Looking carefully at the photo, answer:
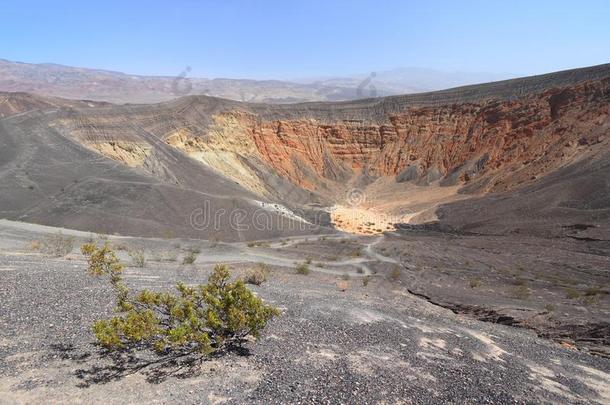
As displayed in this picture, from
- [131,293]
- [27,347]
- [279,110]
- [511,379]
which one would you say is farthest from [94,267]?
[279,110]

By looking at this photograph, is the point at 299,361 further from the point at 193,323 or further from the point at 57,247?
the point at 57,247

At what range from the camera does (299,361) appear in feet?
28.6

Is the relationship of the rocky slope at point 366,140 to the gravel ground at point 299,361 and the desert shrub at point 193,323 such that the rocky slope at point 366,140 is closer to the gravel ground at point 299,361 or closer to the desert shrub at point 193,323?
the gravel ground at point 299,361

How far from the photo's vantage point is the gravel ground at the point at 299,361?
718 cm

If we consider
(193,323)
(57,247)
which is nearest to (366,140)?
(57,247)

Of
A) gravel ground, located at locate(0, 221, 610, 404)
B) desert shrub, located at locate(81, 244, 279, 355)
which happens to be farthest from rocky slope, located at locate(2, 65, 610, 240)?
desert shrub, located at locate(81, 244, 279, 355)

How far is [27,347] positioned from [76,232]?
19.5 m

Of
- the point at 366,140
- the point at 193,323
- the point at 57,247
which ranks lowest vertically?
the point at 57,247

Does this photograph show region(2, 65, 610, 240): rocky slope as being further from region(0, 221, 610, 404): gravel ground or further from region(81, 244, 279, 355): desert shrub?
region(81, 244, 279, 355): desert shrub

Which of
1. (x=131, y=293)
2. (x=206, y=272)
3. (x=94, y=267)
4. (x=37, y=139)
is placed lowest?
(x=206, y=272)

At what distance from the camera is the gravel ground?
23.6 ft

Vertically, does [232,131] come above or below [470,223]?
above

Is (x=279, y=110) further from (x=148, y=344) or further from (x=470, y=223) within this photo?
(x=148, y=344)

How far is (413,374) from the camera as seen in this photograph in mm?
8844
